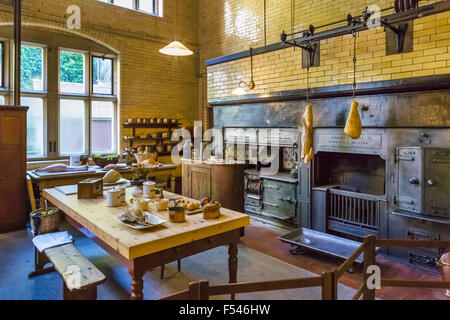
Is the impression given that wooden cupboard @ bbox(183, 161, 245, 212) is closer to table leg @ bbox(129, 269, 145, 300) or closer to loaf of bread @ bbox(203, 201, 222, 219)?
loaf of bread @ bbox(203, 201, 222, 219)

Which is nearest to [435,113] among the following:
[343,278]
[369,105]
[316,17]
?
[369,105]

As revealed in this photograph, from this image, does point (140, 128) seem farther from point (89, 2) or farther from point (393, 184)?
point (393, 184)

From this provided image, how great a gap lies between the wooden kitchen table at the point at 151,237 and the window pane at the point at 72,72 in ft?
17.0

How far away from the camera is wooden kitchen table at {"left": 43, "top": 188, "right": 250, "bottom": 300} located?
2.16 meters

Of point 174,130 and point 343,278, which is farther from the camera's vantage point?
point 174,130

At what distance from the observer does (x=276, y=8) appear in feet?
22.9

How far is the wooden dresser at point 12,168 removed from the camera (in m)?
5.03

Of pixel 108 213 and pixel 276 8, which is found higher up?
pixel 276 8

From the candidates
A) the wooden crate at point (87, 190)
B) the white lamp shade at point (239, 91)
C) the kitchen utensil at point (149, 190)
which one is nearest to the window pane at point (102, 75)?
the white lamp shade at point (239, 91)

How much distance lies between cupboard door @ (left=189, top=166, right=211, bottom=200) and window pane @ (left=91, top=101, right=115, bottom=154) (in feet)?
11.8

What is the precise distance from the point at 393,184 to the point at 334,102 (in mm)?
1424

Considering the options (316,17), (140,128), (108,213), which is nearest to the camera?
(108,213)
